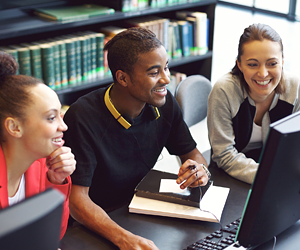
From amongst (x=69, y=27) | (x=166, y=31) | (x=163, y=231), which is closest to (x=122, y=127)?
(x=163, y=231)

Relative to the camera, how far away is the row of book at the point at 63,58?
8.54 feet

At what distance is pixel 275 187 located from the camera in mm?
887

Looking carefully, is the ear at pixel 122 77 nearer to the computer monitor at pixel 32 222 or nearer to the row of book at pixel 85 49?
the computer monitor at pixel 32 222

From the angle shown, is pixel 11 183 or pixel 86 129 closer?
pixel 11 183

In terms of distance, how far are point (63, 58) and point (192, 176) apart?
1.72 m

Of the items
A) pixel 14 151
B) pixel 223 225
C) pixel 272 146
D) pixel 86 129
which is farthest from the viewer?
pixel 86 129

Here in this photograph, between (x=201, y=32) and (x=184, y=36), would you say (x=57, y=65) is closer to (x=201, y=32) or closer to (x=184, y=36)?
(x=184, y=36)

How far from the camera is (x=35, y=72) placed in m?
2.64

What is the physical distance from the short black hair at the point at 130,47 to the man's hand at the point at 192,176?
0.43 meters

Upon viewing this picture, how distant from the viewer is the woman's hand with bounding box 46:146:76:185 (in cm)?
118

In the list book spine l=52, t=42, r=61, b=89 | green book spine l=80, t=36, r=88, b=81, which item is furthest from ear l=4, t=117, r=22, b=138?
green book spine l=80, t=36, r=88, b=81

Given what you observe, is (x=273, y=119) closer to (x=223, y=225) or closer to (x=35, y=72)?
(x=223, y=225)

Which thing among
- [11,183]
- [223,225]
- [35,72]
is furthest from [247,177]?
[35,72]

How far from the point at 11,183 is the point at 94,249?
0.32 meters
